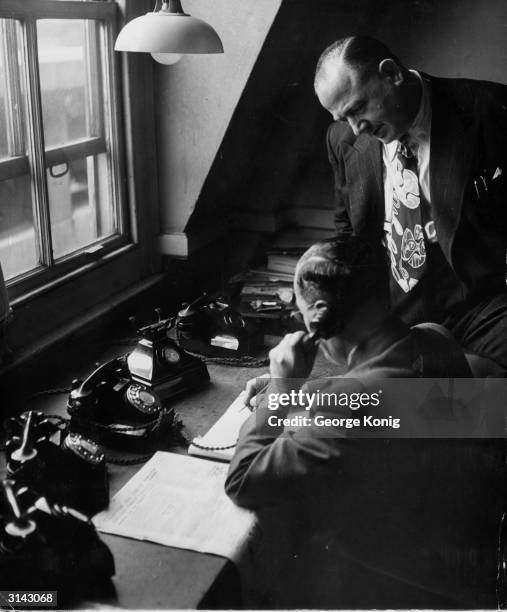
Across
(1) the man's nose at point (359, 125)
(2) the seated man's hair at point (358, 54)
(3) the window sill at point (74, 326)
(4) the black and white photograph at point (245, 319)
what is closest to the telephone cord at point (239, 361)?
(4) the black and white photograph at point (245, 319)

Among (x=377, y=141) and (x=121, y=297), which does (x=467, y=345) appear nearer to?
(x=377, y=141)

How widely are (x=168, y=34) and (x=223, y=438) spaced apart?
40.0 inches

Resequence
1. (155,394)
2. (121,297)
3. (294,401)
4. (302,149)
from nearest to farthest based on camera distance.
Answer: (294,401) → (155,394) → (121,297) → (302,149)

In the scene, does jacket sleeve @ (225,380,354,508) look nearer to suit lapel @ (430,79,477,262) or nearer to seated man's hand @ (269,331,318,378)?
seated man's hand @ (269,331,318,378)

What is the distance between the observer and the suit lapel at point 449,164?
2.08 meters

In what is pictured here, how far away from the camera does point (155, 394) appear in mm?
2066

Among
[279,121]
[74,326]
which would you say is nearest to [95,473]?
[74,326]

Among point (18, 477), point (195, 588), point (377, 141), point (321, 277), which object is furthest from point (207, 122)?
point (195, 588)

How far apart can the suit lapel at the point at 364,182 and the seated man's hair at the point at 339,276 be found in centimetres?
73

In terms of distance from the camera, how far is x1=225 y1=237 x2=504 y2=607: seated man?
1590mm

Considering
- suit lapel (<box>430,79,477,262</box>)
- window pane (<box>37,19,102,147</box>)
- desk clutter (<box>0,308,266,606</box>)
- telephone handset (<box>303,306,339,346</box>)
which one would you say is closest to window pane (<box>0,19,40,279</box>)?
window pane (<box>37,19,102,147</box>)

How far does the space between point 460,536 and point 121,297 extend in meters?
1.45

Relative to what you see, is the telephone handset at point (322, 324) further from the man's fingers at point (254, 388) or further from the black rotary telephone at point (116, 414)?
the black rotary telephone at point (116, 414)

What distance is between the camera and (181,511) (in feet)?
5.42
